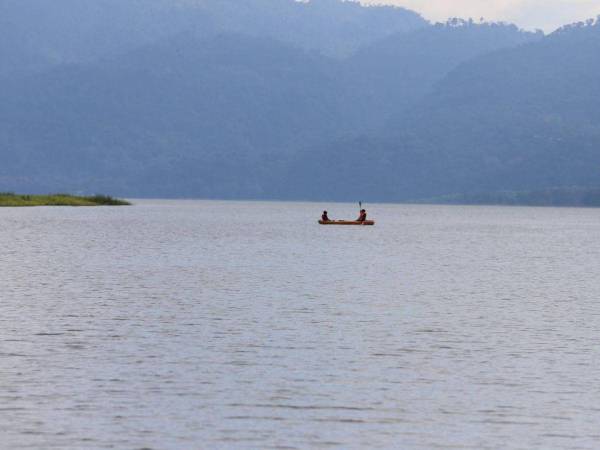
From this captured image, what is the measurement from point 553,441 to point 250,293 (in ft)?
111

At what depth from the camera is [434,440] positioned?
27359 mm

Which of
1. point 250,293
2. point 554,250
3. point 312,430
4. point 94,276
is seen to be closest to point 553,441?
point 312,430

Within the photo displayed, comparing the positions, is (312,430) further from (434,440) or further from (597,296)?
(597,296)

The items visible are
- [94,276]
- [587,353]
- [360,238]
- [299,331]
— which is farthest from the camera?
[360,238]

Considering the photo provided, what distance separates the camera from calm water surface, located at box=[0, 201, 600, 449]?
1110 inches

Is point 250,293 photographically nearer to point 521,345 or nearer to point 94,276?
point 94,276

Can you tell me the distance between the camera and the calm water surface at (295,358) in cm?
2819

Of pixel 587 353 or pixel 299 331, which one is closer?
pixel 587 353

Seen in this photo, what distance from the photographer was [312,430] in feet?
92.0

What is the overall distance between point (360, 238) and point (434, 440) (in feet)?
354

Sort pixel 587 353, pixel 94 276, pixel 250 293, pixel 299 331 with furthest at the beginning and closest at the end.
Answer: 1. pixel 94 276
2. pixel 250 293
3. pixel 299 331
4. pixel 587 353

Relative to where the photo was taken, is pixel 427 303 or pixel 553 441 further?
pixel 427 303

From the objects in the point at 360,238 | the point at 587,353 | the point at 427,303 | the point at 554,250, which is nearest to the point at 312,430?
the point at 587,353

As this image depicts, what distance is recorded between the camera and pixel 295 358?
1501 inches
